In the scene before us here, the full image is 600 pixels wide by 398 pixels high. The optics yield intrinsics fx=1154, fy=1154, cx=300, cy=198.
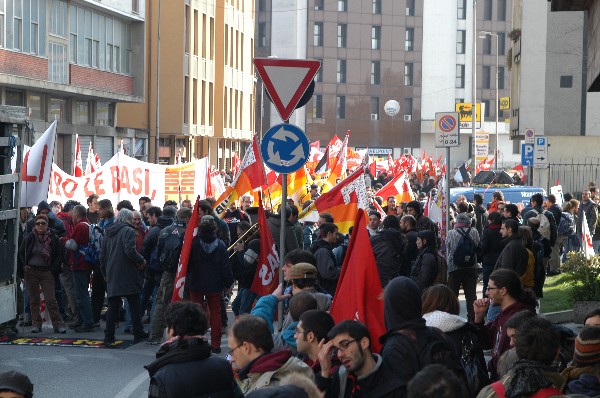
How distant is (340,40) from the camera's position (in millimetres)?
97562

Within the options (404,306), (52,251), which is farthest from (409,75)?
(404,306)

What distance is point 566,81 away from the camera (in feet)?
133

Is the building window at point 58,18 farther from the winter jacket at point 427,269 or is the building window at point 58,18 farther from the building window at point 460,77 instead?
the building window at point 460,77

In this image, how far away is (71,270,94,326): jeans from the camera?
15602 mm

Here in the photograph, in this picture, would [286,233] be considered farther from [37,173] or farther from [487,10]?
[487,10]

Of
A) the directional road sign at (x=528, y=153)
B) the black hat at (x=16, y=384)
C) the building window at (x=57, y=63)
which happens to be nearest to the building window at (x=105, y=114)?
the building window at (x=57, y=63)

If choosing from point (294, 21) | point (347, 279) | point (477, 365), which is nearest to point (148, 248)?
point (347, 279)

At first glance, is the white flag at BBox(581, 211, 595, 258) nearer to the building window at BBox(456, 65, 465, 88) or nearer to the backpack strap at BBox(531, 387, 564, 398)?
the backpack strap at BBox(531, 387, 564, 398)

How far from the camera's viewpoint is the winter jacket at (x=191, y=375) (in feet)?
18.8

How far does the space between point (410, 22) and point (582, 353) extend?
307 ft

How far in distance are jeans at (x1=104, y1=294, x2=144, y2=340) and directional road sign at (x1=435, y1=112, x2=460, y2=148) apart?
5.72 meters

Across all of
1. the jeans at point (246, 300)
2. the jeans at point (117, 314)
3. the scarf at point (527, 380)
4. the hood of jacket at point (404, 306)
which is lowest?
the jeans at point (117, 314)

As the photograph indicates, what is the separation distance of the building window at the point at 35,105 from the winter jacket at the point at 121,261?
23577 mm

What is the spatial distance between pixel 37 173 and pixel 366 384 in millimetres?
9813
